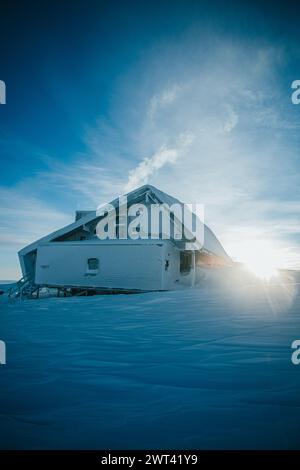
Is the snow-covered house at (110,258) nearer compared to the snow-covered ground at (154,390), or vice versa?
the snow-covered ground at (154,390)

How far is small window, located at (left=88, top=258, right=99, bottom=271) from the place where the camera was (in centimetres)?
1798

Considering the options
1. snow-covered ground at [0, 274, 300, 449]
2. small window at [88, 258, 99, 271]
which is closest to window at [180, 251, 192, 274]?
small window at [88, 258, 99, 271]

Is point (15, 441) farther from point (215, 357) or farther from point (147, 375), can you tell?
point (215, 357)

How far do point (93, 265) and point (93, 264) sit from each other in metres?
0.07

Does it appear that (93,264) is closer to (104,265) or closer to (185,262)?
(104,265)

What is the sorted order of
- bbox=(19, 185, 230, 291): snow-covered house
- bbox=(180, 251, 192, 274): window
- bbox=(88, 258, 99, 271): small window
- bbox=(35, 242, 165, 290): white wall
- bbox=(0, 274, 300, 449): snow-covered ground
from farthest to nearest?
bbox=(180, 251, 192, 274): window → bbox=(88, 258, 99, 271): small window → bbox=(19, 185, 230, 291): snow-covered house → bbox=(35, 242, 165, 290): white wall → bbox=(0, 274, 300, 449): snow-covered ground

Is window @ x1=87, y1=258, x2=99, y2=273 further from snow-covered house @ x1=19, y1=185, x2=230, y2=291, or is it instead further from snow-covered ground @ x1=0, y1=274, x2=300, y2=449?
snow-covered ground @ x1=0, y1=274, x2=300, y2=449

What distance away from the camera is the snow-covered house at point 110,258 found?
16.5 m

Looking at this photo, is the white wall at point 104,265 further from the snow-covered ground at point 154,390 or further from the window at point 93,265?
the snow-covered ground at point 154,390

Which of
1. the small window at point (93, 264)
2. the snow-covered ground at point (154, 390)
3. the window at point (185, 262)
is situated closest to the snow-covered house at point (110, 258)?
the small window at point (93, 264)

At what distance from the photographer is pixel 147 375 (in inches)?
90.3

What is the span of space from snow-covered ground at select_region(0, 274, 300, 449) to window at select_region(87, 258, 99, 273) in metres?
14.1
